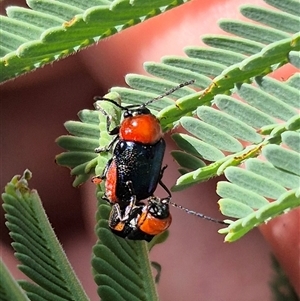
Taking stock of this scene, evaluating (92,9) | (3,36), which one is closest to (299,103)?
(92,9)

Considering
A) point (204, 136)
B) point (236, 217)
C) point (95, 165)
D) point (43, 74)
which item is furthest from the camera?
point (43, 74)

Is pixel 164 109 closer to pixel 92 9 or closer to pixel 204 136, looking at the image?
pixel 204 136

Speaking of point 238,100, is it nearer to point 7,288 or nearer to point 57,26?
point 57,26

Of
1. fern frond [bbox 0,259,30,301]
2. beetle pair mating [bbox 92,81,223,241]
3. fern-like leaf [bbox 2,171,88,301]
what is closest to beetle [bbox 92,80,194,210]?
beetle pair mating [bbox 92,81,223,241]

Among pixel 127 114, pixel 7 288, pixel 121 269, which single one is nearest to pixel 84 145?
pixel 127 114

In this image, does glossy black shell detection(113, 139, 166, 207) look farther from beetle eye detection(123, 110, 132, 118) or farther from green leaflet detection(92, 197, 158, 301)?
green leaflet detection(92, 197, 158, 301)

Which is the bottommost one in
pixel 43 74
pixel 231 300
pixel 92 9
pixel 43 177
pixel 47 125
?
pixel 231 300

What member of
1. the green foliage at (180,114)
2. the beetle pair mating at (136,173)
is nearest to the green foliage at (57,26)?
the green foliage at (180,114)
